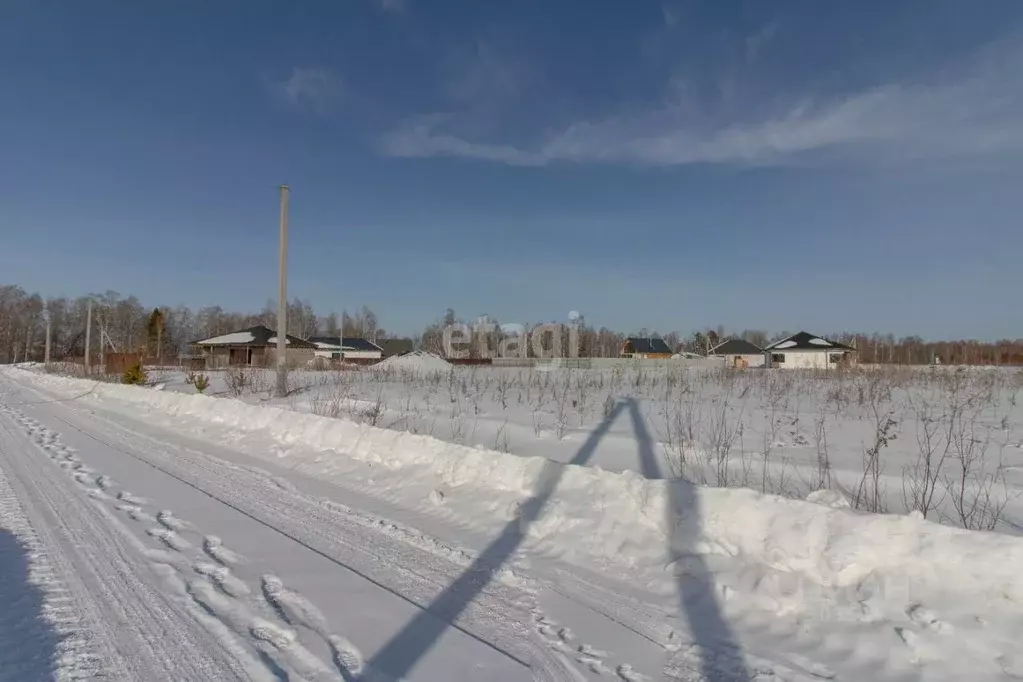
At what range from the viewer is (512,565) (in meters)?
4.74

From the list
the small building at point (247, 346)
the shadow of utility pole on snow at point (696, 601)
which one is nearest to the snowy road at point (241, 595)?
the shadow of utility pole on snow at point (696, 601)

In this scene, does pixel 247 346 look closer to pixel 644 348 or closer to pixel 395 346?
pixel 395 346

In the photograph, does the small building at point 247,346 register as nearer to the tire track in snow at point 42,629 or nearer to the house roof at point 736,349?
the house roof at point 736,349

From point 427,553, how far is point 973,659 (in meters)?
3.55

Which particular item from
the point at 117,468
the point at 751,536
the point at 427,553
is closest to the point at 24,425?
the point at 117,468

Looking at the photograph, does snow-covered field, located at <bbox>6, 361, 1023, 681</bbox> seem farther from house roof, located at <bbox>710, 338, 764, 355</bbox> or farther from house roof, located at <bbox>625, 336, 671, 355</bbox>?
house roof, located at <bbox>710, 338, 764, 355</bbox>

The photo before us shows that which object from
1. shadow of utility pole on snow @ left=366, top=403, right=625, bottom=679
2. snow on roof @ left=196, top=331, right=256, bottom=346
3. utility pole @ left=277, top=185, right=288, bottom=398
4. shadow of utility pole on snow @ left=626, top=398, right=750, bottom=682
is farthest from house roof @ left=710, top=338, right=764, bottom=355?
shadow of utility pole on snow @ left=626, top=398, right=750, bottom=682

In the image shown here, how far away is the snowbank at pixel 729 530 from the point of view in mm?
3705

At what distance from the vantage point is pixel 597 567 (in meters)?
4.75

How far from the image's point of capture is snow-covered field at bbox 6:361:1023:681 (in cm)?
328

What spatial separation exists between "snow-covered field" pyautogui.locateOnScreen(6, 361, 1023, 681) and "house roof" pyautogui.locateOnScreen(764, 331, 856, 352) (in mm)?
59233

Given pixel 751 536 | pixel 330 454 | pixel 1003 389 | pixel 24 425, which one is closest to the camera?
pixel 751 536

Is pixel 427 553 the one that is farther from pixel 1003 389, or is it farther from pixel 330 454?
pixel 1003 389

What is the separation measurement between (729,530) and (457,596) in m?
2.18
